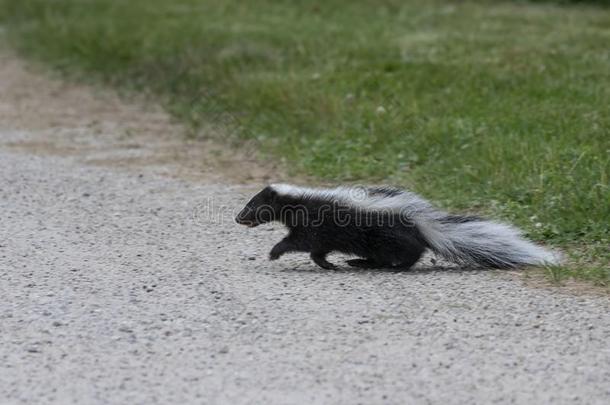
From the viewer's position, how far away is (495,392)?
4.75 metres

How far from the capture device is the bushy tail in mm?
6609

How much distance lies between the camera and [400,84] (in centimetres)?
1162

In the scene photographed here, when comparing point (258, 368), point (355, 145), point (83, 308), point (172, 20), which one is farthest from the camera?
point (172, 20)

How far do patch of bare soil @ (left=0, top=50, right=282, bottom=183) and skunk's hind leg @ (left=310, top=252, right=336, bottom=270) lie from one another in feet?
8.22

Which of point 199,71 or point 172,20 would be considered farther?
point 172,20

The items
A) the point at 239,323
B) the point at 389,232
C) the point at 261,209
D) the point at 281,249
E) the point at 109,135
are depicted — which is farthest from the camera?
the point at 109,135

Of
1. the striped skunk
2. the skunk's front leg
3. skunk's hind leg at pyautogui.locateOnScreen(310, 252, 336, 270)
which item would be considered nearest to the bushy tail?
the striped skunk

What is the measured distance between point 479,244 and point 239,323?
5.16 feet

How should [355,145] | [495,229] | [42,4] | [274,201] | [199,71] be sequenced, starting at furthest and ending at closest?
[42,4], [199,71], [355,145], [274,201], [495,229]

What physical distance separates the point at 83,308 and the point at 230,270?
1.04 m

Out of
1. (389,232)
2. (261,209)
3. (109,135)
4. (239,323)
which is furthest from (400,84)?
(239,323)

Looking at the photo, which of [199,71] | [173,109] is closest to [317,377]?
[173,109]

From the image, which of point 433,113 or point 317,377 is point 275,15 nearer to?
point 433,113

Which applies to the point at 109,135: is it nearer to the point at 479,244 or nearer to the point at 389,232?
the point at 389,232
